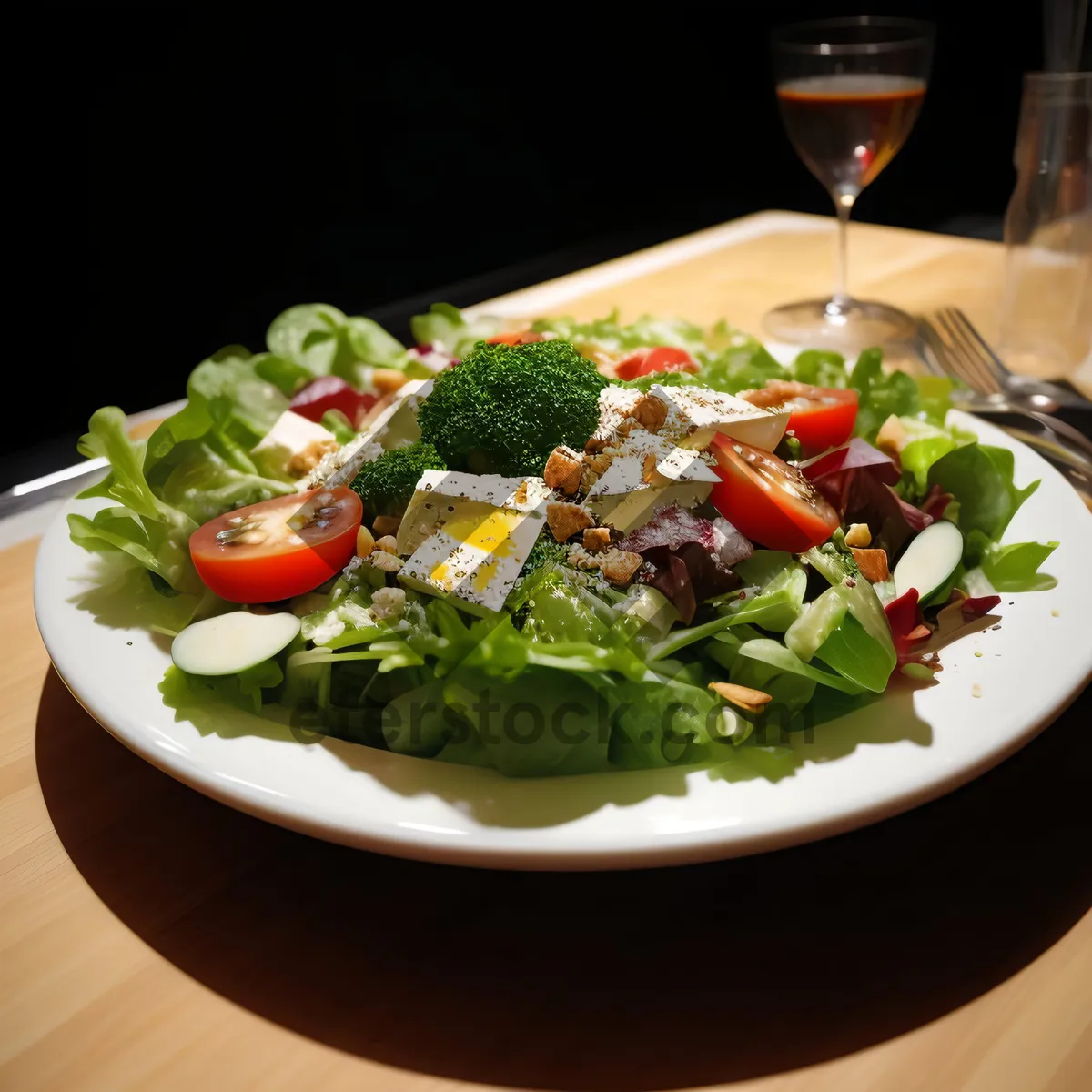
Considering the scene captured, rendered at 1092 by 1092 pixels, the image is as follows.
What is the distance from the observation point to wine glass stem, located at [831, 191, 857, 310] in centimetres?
243

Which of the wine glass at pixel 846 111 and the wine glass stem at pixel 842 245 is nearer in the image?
the wine glass at pixel 846 111

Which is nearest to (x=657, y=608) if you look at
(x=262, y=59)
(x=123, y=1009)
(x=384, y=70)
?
(x=123, y=1009)

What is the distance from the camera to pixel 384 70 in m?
5.20

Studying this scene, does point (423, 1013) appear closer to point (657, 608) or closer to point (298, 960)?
point (298, 960)

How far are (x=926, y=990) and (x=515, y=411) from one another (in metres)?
0.81

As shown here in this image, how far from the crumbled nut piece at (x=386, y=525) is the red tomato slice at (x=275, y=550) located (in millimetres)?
27

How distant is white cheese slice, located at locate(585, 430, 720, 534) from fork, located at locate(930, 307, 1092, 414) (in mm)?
934

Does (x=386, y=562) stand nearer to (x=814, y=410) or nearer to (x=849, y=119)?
(x=814, y=410)

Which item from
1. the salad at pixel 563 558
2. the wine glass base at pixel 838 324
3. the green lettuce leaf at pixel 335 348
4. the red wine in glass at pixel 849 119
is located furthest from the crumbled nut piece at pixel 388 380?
the red wine in glass at pixel 849 119

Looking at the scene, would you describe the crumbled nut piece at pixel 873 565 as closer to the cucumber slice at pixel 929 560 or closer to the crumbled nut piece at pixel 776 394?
the cucumber slice at pixel 929 560

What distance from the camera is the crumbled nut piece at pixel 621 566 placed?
116 centimetres

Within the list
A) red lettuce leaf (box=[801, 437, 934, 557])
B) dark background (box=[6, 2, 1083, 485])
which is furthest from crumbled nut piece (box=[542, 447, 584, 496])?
dark background (box=[6, 2, 1083, 485])

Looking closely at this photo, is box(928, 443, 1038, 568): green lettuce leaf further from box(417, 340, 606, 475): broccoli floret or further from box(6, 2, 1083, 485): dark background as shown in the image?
box(6, 2, 1083, 485): dark background

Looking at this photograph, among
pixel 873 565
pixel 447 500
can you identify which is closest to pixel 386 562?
pixel 447 500
